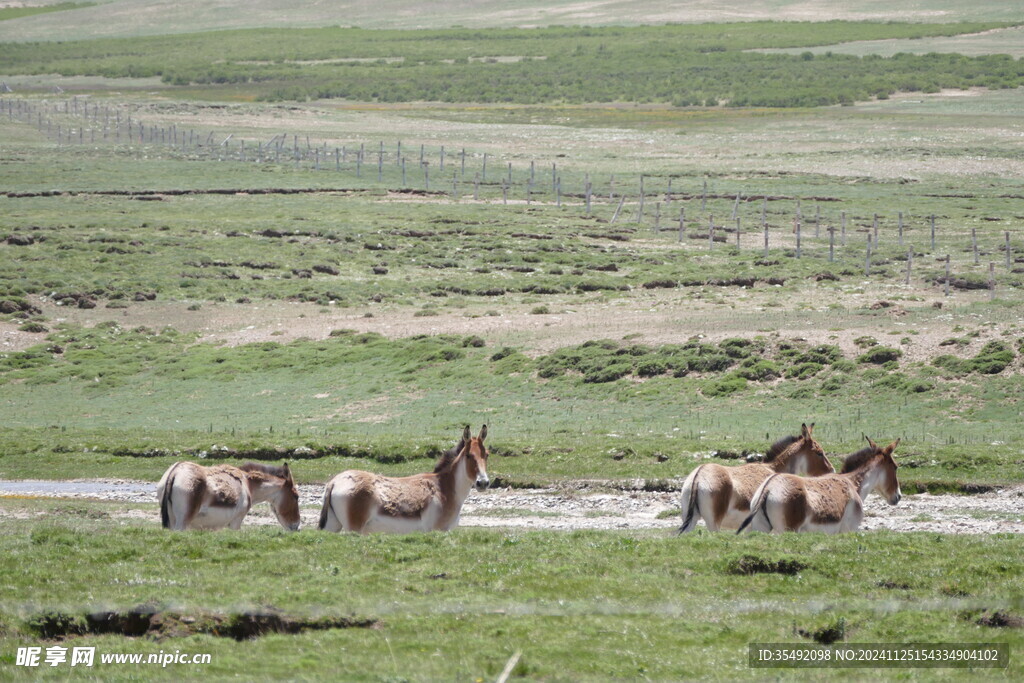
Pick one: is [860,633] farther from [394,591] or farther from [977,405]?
[977,405]

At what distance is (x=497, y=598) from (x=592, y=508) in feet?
31.5

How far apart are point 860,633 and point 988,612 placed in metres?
1.41

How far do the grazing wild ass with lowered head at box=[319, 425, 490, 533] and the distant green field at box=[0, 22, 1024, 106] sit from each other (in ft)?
422

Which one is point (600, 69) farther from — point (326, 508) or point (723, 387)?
point (326, 508)

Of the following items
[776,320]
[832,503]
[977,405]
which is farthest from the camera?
[776,320]

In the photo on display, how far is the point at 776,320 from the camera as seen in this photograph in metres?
39.2

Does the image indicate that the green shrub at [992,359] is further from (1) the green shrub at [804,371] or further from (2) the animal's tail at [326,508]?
(2) the animal's tail at [326,508]

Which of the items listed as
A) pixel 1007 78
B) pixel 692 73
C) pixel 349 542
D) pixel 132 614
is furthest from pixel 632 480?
pixel 692 73

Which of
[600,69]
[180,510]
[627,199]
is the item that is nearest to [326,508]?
[180,510]

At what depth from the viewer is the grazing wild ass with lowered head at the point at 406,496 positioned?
1505 cm

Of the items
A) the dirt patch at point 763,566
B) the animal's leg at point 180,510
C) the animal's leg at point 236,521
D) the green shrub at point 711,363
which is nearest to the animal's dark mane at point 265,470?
the animal's leg at point 236,521

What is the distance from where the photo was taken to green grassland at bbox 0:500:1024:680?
10.2 m

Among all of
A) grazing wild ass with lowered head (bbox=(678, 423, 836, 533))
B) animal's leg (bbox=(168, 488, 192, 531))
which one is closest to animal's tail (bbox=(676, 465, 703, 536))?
A: grazing wild ass with lowered head (bbox=(678, 423, 836, 533))

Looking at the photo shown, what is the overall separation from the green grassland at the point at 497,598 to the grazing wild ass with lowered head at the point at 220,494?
74 cm
